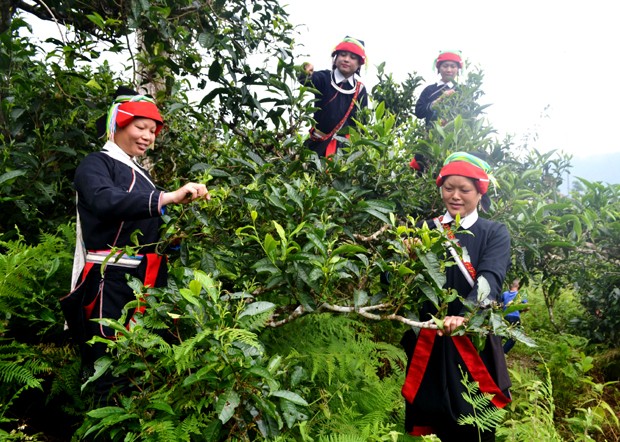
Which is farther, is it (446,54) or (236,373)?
(446,54)

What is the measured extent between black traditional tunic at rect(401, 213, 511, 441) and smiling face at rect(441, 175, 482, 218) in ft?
0.38

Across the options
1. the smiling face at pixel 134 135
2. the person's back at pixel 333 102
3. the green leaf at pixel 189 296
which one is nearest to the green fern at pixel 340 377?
the green leaf at pixel 189 296

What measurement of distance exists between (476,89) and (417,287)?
6.45ft

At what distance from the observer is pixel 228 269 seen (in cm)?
244

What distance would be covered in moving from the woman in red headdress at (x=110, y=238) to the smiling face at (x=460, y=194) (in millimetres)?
1635

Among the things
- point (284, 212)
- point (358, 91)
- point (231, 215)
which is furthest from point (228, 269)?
point (358, 91)

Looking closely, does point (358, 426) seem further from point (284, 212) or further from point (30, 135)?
point (30, 135)

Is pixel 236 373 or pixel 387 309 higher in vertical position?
pixel 387 309

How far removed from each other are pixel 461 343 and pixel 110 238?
2017mm

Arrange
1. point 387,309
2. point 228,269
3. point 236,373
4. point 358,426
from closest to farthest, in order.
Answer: point 236,373
point 387,309
point 228,269
point 358,426

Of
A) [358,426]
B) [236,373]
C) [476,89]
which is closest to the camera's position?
[236,373]

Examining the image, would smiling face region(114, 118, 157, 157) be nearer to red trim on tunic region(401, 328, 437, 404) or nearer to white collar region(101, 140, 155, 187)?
white collar region(101, 140, 155, 187)

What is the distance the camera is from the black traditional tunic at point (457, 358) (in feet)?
8.36

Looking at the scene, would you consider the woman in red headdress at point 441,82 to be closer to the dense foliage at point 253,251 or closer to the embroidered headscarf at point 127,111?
the dense foliage at point 253,251
